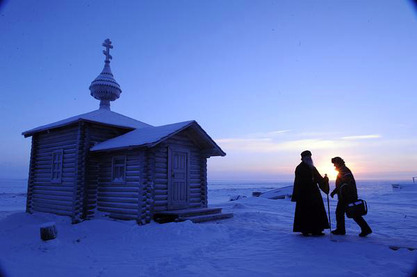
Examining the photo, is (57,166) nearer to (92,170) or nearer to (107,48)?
(92,170)

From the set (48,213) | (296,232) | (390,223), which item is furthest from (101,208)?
(390,223)

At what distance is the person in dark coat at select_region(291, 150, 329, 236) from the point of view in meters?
7.02

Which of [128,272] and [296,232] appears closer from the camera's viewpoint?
[128,272]

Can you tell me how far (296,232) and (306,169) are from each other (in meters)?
1.95

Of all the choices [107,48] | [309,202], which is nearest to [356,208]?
[309,202]

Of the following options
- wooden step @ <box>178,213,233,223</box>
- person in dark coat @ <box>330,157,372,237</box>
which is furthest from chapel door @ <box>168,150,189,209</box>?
person in dark coat @ <box>330,157,372,237</box>

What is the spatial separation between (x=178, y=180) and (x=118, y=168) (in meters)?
2.56

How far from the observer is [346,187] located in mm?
6938

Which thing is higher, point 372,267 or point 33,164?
point 33,164

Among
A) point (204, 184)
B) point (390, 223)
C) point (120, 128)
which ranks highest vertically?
point (120, 128)

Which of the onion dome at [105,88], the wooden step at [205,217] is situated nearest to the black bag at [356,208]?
the wooden step at [205,217]

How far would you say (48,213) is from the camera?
41.4ft

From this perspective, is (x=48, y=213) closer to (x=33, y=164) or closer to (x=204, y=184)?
(x=33, y=164)

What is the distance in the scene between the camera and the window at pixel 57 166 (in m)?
12.5
